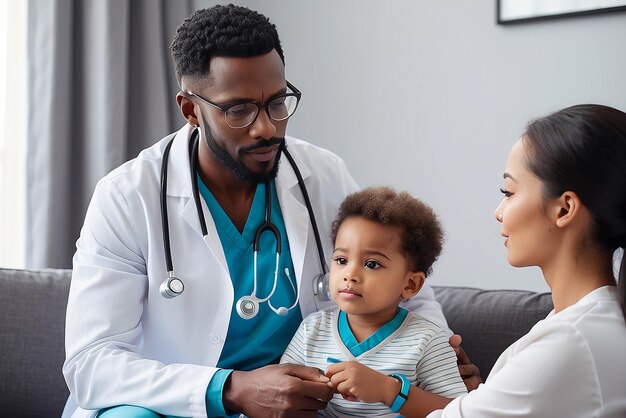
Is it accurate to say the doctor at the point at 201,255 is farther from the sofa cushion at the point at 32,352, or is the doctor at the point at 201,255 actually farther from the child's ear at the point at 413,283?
the sofa cushion at the point at 32,352

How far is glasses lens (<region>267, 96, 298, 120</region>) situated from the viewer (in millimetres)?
1915

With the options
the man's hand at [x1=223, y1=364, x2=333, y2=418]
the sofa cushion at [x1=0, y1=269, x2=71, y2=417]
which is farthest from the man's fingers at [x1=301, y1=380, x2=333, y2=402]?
the sofa cushion at [x1=0, y1=269, x2=71, y2=417]

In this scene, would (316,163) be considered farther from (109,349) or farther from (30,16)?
(30,16)

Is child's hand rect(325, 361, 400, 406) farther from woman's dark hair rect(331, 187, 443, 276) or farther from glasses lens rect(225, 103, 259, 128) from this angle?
glasses lens rect(225, 103, 259, 128)

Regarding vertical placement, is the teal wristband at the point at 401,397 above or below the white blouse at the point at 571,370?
below

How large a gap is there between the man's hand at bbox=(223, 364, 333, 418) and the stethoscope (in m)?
0.19

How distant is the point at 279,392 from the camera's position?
1.66 metres

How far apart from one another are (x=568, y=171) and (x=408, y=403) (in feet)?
1.83

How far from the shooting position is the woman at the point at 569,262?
1307mm

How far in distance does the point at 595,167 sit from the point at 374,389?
0.59 metres

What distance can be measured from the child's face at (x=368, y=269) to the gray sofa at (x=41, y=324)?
1.43 feet

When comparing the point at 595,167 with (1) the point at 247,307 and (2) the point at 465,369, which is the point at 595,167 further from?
(1) the point at 247,307

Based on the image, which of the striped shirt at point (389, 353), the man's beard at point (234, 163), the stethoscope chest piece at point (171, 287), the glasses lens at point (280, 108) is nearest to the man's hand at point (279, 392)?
the striped shirt at point (389, 353)

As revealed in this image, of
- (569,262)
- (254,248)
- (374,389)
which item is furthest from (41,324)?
(569,262)
